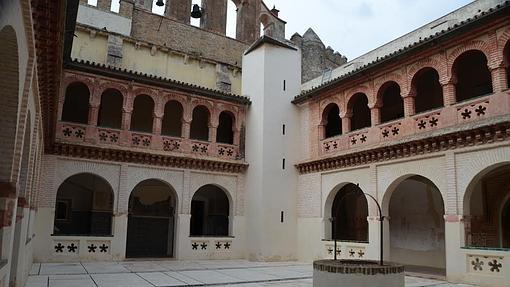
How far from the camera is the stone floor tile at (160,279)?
10.4 meters

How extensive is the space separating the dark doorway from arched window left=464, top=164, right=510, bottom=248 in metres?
10.9

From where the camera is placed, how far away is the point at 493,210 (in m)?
13.0

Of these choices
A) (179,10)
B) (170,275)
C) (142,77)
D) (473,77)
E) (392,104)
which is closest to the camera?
(170,275)

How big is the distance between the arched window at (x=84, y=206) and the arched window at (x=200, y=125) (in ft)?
13.8

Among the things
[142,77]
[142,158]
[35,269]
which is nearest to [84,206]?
[142,158]

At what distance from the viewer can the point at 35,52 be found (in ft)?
19.7

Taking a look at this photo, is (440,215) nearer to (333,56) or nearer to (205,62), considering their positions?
(205,62)

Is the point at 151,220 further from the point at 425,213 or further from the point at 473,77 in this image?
the point at 473,77

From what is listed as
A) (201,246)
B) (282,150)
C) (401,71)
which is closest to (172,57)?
(282,150)

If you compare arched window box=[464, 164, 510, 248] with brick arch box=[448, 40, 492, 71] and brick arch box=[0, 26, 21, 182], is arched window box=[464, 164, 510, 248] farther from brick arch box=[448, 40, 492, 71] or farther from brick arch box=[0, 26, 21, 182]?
brick arch box=[0, 26, 21, 182]

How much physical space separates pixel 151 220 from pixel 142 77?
20.4ft

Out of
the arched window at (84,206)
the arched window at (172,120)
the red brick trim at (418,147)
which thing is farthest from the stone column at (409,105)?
the arched window at (84,206)

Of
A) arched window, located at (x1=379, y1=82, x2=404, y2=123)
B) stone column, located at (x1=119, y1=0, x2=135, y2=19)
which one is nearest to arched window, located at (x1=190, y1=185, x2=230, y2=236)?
arched window, located at (x1=379, y1=82, x2=404, y2=123)

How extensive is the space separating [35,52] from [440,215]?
1311cm
